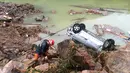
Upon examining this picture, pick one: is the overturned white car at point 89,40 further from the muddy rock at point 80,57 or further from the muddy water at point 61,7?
the muddy water at point 61,7

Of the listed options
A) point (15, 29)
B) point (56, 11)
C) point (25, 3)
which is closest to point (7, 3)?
point (25, 3)

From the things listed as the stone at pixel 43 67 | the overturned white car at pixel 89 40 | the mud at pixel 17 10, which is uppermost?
the mud at pixel 17 10

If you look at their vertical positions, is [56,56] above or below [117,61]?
below

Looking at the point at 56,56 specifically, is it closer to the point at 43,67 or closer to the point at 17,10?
the point at 43,67

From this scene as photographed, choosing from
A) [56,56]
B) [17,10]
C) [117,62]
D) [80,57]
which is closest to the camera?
[117,62]

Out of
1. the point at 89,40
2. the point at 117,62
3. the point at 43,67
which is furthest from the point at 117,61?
the point at 89,40

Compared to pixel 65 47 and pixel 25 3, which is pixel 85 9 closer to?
pixel 25 3

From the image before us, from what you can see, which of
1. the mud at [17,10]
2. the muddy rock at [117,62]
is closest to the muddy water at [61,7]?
the mud at [17,10]

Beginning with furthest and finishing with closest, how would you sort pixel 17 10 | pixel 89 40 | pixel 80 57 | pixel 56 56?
pixel 17 10, pixel 89 40, pixel 56 56, pixel 80 57
